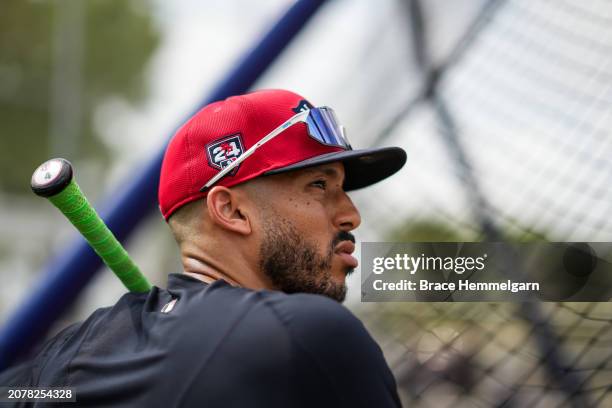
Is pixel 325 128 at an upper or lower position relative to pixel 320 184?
upper

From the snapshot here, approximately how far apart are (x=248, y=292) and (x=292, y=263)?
299 mm

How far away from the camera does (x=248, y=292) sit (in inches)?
70.0

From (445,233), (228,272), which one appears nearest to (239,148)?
(228,272)

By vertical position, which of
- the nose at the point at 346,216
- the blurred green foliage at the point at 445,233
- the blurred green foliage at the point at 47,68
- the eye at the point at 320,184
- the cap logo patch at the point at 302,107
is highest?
the cap logo patch at the point at 302,107

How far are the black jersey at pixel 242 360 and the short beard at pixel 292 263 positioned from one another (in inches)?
9.6

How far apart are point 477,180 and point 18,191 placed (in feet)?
75.7

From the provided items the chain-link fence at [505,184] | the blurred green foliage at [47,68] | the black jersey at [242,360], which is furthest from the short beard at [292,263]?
the blurred green foliage at [47,68]

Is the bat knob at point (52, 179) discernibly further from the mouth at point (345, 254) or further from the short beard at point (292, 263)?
the mouth at point (345, 254)

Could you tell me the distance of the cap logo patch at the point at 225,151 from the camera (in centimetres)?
208

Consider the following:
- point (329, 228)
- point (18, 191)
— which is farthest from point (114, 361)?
point (18, 191)

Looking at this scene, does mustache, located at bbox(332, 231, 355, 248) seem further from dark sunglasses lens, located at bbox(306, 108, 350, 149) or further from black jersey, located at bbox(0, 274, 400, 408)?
black jersey, located at bbox(0, 274, 400, 408)

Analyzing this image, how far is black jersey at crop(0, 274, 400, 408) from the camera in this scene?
163 cm

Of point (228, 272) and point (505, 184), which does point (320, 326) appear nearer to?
point (228, 272)

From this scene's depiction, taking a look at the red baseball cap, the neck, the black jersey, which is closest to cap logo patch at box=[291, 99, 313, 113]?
the red baseball cap
